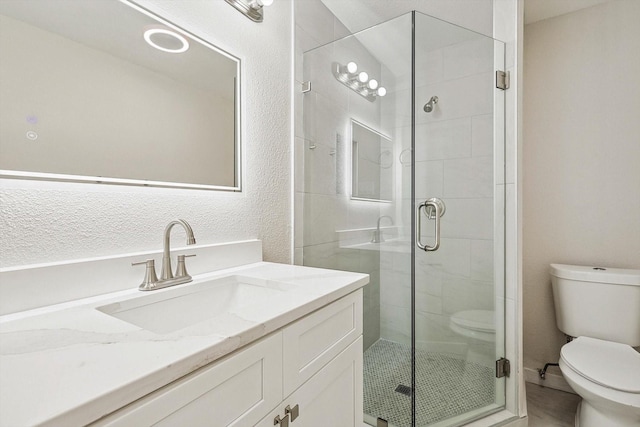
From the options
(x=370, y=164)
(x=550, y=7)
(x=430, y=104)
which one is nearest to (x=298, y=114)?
(x=370, y=164)

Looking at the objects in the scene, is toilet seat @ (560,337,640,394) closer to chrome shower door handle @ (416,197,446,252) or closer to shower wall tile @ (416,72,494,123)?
chrome shower door handle @ (416,197,446,252)

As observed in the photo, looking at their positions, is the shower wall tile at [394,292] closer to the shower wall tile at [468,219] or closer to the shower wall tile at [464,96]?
the shower wall tile at [468,219]

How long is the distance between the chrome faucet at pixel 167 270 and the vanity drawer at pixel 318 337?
42cm

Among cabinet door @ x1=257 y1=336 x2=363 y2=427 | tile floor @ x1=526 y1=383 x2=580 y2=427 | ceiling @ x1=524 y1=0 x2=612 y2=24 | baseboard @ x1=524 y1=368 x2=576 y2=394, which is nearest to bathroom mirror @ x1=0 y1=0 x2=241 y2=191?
cabinet door @ x1=257 y1=336 x2=363 y2=427

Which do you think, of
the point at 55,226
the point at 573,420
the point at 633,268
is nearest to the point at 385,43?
the point at 55,226

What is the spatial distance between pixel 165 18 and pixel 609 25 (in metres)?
2.45

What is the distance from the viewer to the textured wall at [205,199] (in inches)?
30.5

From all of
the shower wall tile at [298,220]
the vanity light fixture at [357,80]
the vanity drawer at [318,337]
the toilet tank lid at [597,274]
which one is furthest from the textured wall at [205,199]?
the toilet tank lid at [597,274]

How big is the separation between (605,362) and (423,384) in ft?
2.77

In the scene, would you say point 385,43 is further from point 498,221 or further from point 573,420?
point 573,420

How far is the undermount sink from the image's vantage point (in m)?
0.83

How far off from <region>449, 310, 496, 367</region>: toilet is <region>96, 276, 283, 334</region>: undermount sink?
3.59 feet

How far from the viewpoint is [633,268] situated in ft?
5.87

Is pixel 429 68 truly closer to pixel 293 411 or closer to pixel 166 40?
pixel 166 40
